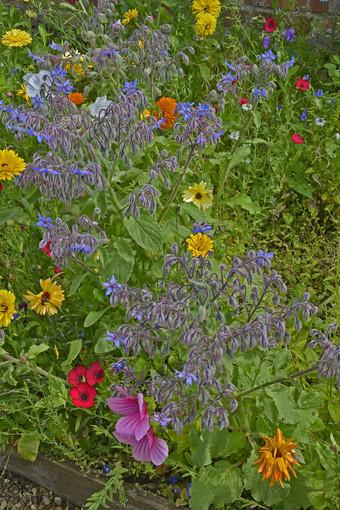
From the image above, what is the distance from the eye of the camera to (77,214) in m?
2.24

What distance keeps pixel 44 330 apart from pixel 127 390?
0.78m

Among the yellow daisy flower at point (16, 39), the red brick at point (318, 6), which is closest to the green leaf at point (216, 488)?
the yellow daisy flower at point (16, 39)

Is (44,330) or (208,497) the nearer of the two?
(208,497)

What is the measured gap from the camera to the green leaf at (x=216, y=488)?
1999 mm

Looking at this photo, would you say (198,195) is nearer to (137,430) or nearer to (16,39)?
(137,430)

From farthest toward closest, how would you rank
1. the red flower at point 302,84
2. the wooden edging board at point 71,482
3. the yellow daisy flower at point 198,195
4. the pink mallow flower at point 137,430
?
the red flower at point 302,84 → the yellow daisy flower at point 198,195 → the wooden edging board at point 71,482 → the pink mallow flower at point 137,430

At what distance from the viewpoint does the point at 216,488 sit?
202 cm

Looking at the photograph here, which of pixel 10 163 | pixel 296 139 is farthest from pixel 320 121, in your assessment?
pixel 10 163

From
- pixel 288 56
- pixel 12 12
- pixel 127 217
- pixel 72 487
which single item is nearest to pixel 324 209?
pixel 288 56

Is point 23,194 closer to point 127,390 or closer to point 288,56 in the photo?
point 127,390

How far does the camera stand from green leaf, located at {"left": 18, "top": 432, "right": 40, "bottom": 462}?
235 centimetres

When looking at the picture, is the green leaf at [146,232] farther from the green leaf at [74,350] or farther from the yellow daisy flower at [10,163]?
the yellow daisy flower at [10,163]

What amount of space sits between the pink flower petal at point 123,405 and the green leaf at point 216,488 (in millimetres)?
365

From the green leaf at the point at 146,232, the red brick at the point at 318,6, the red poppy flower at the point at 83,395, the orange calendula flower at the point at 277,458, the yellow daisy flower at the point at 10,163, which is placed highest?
the red brick at the point at 318,6
